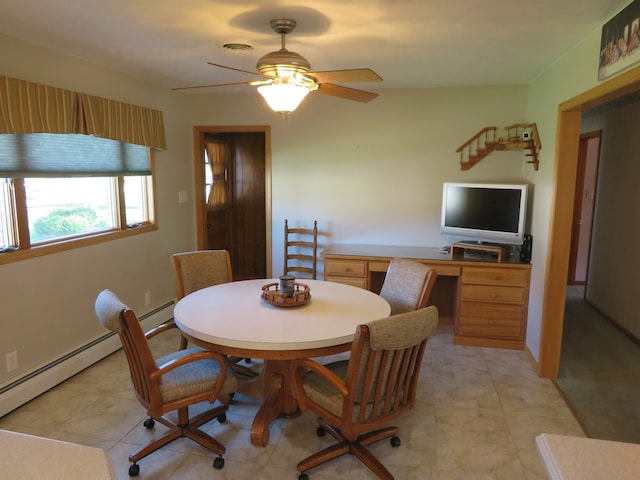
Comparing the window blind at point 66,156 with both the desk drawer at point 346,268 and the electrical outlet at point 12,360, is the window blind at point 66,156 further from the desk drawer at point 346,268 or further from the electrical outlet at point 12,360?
the desk drawer at point 346,268

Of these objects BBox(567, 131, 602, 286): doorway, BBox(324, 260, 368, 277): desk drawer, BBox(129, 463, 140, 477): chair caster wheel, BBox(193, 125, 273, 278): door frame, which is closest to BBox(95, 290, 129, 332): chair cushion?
BBox(129, 463, 140, 477): chair caster wheel

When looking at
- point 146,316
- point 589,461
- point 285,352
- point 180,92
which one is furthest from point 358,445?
point 180,92

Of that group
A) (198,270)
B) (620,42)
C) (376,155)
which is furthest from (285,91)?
(376,155)

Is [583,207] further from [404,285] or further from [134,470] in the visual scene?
[134,470]

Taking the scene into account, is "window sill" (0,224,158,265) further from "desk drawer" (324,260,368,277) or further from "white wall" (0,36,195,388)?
"desk drawer" (324,260,368,277)

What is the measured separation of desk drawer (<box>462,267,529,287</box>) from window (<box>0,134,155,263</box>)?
9.63 ft

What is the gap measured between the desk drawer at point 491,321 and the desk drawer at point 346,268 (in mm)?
918

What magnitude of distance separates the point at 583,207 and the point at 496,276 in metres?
2.91

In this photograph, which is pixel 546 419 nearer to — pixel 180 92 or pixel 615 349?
pixel 615 349

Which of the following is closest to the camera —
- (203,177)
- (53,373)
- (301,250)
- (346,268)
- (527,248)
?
(53,373)

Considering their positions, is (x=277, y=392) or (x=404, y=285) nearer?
(x=277, y=392)

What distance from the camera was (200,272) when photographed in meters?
3.26

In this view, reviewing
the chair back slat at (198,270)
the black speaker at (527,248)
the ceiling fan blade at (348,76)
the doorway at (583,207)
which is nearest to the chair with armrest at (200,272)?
the chair back slat at (198,270)

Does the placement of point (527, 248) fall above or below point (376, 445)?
above
